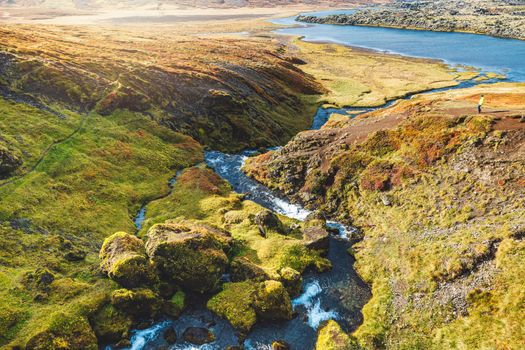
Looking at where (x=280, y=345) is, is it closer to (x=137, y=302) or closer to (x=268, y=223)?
(x=137, y=302)

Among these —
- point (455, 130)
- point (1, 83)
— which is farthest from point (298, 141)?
point (1, 83)

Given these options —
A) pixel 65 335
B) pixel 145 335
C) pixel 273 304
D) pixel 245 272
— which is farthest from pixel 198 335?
pixel 65 335

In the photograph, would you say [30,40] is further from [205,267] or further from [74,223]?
[205,267]

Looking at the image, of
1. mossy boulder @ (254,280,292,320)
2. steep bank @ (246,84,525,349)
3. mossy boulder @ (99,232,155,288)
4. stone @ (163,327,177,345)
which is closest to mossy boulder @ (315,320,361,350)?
steep bank @ (246,84,525,349)

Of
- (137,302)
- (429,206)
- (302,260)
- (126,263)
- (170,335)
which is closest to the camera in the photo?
(170,335)

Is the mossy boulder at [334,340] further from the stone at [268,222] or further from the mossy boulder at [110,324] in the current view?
the mossy boulder at [110,324]
